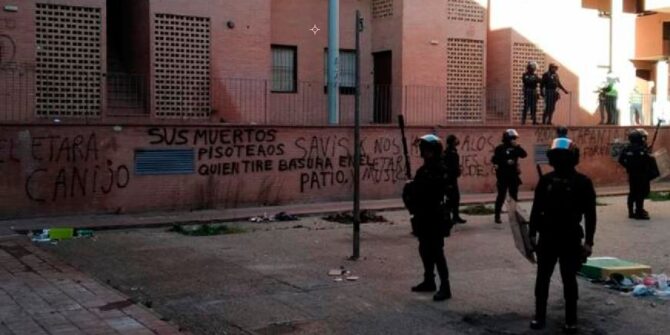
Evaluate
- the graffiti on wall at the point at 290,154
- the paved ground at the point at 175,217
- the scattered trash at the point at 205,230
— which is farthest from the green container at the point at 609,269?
the graffiti on wall at the point at 290,154

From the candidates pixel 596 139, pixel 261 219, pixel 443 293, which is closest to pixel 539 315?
pixel 443 293

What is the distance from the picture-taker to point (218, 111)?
19297 millimetres

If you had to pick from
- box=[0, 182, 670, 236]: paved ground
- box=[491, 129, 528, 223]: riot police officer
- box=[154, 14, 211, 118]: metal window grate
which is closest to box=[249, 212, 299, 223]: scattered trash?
box=[0, 182, 670, 236]: paved ground

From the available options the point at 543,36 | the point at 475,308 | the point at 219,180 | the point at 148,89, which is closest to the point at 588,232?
the point at 475,308

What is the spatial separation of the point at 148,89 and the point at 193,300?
37.7ft

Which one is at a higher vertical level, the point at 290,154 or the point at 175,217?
the point at 290,154

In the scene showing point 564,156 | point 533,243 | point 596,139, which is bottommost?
point 533,243

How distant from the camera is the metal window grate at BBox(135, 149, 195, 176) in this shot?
1570 centimetres

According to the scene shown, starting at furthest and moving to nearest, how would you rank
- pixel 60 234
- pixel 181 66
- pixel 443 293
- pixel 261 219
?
pixel 181 66
pixel 261 219
pixel 60 234
pixel 443 293

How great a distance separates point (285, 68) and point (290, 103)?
3.98 ft

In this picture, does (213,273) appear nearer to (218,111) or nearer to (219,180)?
(219,180)

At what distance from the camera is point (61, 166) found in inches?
582

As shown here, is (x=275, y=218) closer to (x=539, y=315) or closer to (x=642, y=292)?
(x=642, y=292)

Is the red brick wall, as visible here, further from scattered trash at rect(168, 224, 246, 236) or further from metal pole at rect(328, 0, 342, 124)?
scattered trash at rect(168, 224, 246, 236)
